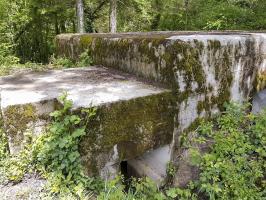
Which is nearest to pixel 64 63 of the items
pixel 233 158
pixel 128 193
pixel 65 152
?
pixel 65 152

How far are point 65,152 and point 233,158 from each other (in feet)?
6.01

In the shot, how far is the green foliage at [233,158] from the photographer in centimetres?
297

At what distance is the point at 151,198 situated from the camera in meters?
2.83

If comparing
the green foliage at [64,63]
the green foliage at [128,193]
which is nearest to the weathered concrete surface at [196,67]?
the green foliage at [128,193]

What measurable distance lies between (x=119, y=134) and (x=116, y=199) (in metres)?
0.64

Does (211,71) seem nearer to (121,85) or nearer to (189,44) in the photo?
(189,44)

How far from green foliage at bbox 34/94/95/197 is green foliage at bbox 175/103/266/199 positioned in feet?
3.40

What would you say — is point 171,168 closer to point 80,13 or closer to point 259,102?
point 259,102

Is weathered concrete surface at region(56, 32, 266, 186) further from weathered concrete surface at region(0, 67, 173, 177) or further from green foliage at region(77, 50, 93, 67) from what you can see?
green foliage at region(77, 50, 93, 67)

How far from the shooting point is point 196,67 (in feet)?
10.3

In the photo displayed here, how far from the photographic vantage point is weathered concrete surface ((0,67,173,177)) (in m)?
2.75

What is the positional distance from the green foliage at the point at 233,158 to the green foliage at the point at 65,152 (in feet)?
3.40

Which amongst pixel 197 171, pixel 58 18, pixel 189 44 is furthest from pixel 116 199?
pixel 58 18

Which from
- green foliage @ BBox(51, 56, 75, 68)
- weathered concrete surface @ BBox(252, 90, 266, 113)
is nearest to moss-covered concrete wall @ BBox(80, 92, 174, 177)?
weathered concrete surface @ BBox(252, 90, 266, 113)
